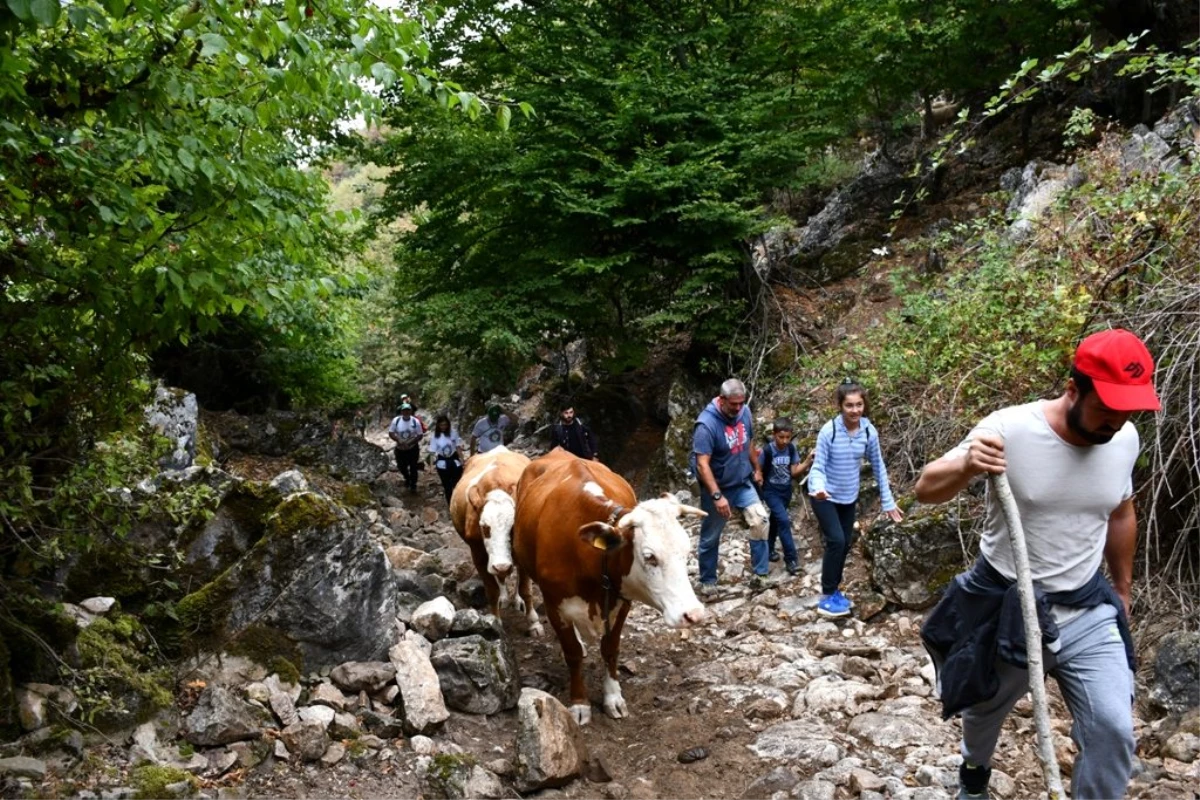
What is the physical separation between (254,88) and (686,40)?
13127 mm

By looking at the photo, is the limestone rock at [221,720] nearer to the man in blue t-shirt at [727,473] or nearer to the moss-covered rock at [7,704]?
the moss-covered rock at [7,704]

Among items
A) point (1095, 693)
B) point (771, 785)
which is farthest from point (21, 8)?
point (771, 785)

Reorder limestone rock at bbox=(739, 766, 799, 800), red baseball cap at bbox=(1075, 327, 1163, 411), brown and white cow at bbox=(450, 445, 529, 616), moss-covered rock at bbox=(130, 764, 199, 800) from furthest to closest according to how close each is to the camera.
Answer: brown and white cow at bbox=(450, 445, 529, 616) → limestone rock at bbox=(739, 766, 799, 800) → moss-covered rock at bbox=(130, 764, 199, 800) → red baseball cap at bbox=(1075, 327, 1163, 411)

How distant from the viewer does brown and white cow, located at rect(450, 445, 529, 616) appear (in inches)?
281

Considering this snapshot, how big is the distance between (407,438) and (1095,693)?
13342 millimetres

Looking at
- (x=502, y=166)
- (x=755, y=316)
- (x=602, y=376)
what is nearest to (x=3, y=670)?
(x=502, y=166)

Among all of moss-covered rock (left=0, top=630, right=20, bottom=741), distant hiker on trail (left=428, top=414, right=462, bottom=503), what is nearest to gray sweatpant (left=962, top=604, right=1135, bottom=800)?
moss-covered rock (left=0, top=630, right=20, bottom=741)

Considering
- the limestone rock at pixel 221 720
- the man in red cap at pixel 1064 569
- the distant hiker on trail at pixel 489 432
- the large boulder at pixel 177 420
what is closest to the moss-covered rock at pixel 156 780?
the limestone rock at pixel 221 720

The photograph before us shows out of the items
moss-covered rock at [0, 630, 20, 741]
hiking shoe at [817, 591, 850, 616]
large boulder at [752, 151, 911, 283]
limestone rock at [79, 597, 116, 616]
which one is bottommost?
hiking shoe at [817, 591, 850, 616]

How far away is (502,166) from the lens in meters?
13.4

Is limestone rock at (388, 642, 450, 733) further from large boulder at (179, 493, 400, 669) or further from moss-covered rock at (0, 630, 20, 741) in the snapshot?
moss-covered rock at (0, 630, 20, 741)

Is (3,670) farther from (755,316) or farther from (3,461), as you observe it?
(755,316)

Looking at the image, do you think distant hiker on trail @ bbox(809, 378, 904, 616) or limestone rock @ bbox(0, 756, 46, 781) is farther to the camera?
distant hiker on trail @ bbox(809, 378, 904, 616)

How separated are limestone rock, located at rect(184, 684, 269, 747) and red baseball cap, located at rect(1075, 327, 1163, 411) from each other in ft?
15.8
